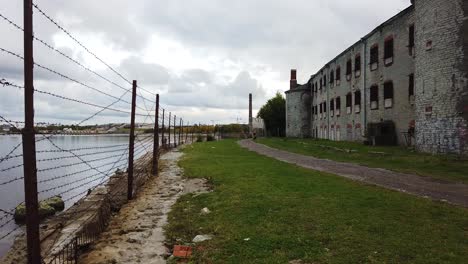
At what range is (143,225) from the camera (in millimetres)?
8555

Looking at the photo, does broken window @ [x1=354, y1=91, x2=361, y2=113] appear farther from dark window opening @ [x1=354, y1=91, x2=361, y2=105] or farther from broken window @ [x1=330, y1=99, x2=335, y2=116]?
broken window @ [x1=330, y1=99, x2=335, y2=116]

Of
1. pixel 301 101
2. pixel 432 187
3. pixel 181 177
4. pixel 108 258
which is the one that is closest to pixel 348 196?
pixel 432 187

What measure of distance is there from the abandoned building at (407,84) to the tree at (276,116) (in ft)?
77.0

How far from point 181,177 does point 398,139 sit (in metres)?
16.3

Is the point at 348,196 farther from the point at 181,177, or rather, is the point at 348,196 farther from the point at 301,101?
the point at 301,101

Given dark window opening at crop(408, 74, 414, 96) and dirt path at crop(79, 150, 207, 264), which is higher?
dark window opening at crop(408, 74, 414, 96)

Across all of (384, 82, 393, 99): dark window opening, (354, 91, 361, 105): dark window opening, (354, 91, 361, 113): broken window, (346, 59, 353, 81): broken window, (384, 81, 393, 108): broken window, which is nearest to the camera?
(384, 81, 393, 108): broken window

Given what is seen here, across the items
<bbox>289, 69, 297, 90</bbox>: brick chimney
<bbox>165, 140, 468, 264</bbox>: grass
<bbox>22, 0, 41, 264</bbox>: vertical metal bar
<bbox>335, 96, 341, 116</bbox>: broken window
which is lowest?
<bbox>165, 140, 468, 264</bbox>: grass

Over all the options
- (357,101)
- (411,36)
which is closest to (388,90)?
(411,36)

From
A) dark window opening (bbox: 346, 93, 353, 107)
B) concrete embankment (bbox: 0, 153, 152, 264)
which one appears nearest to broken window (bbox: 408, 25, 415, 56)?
dark window opening (bbox: 346, 93, 353, 107)

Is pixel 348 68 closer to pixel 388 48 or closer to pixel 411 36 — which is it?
pixel 388 48

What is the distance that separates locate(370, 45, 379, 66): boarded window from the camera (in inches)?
1185

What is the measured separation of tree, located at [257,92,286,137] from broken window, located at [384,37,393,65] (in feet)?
137

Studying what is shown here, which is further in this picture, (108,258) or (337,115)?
(337,115)
